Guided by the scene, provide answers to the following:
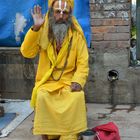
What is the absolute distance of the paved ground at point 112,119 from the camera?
540 cm

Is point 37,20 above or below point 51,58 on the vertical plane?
above

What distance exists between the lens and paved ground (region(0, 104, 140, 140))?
540cm

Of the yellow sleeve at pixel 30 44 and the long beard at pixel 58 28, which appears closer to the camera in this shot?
the yellow sleeve at pixel 30 44

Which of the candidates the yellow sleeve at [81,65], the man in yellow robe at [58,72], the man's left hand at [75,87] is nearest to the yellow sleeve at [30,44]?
the man in yellow robe at [58,72]

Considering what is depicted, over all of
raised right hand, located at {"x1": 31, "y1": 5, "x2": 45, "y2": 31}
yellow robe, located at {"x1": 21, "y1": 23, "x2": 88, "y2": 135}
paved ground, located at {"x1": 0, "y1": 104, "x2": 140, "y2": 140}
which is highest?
raised right hand, located at {"x1": 31, "y1": 5, "x2": 45, "y2": 31}

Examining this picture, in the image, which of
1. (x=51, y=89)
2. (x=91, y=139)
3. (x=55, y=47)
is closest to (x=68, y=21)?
(x=55, y=47)

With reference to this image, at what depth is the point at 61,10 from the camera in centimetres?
505

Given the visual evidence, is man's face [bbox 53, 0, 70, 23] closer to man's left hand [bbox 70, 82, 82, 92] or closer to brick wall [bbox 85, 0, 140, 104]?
man's left hand [bbox 70, 82, 82, 92]

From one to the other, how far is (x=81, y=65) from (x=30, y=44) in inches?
24.3

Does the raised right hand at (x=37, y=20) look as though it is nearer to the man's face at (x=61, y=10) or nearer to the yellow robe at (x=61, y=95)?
the yellow robe at (x=61, y=95)

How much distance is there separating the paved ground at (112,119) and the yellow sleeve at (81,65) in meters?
0.85

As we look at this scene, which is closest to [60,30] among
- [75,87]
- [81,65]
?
[81,65]

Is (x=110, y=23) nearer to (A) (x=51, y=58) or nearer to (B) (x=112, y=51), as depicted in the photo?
(B) (x=112, y=51)

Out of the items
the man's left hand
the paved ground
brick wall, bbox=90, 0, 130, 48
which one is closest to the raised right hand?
the man's left hand
